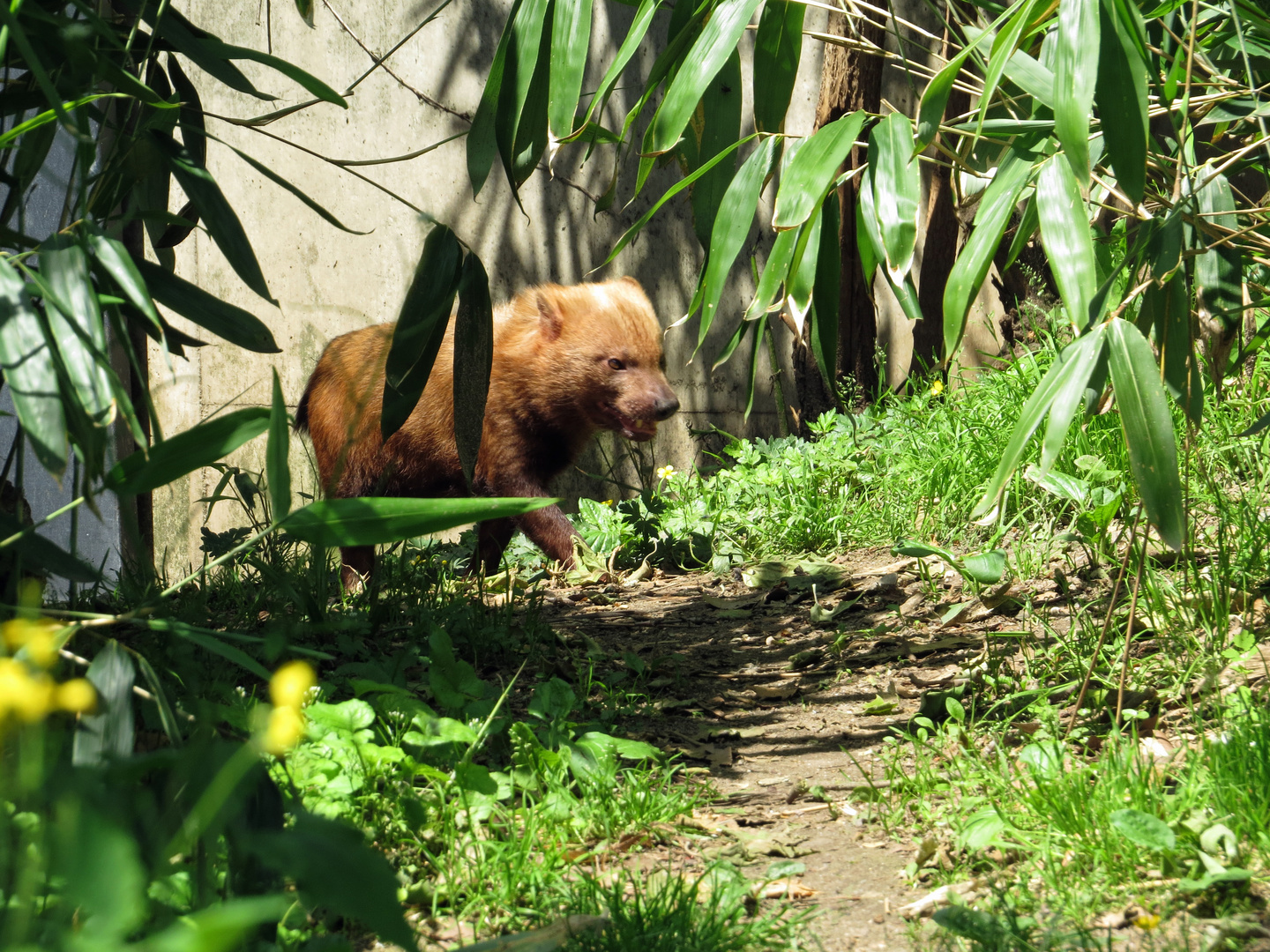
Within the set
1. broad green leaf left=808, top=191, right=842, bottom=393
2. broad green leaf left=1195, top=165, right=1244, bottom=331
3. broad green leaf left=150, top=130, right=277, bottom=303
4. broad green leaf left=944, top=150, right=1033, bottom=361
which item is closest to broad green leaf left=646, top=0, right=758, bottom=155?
broad green leaf left=808, top=191, right=842, bottom=393

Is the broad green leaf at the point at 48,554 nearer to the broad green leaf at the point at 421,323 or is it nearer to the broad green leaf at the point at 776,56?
the broad green leaf at the point at 421,323

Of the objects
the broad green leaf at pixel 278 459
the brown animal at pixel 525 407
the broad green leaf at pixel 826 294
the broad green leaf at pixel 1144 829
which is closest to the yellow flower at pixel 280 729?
the broad green leaf at pixel 278 459

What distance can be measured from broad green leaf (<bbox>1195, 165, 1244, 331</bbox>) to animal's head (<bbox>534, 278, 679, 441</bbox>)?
236 cm

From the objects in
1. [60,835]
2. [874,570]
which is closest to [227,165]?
[874,570]

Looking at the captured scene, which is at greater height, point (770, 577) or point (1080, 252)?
point (1080, 252)

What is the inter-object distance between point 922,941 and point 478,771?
747 millimetres

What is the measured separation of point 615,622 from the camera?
373 centimetres

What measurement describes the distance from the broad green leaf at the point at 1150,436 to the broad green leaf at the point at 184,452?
1254mm

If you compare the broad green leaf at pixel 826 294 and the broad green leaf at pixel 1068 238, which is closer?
the broad green leaf at pixel 1068 238

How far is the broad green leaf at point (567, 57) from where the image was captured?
221cm

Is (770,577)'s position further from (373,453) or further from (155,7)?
(155,7)

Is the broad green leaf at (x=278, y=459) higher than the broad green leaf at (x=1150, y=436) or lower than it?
higher

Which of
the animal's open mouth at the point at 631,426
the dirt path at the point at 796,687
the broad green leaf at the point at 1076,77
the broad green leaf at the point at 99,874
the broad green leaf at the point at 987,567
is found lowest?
the dirt path at the point at 796,687

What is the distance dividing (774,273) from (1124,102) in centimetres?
66
